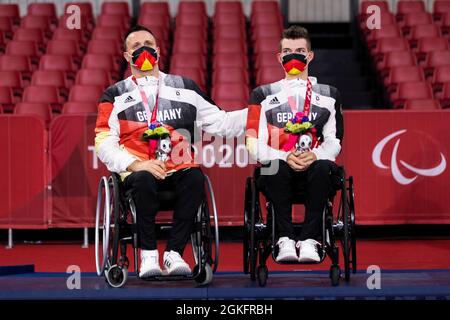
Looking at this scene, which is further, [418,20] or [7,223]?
[418,20]

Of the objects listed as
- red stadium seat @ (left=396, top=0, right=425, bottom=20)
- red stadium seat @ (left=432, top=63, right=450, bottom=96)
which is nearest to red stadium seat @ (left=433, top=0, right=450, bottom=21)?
red stadium seat @ (left=396, top=0, right=425, bottom=20)

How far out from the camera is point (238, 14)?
41.7ft

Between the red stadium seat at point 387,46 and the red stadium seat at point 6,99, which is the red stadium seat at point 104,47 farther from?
the red stadium seat at point 387,46

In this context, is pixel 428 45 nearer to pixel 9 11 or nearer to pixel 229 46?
pixel 229 46

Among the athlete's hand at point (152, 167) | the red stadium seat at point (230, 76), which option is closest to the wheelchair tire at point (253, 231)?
the athlete's hand at point (152, 167)

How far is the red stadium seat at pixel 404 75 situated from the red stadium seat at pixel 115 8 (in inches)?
166

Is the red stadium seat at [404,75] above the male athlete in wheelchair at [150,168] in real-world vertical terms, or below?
above

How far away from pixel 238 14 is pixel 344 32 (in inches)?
73.3

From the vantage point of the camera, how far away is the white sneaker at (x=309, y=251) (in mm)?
4621

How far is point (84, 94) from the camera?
10.2 m

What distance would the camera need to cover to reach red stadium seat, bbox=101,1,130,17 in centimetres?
1298
